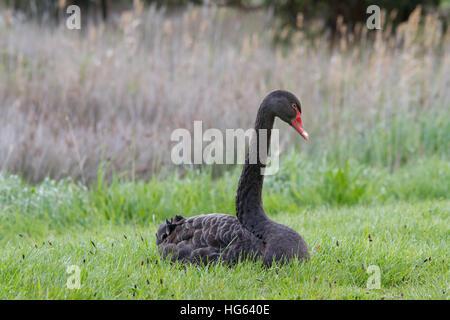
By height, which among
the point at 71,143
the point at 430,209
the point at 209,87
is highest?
the point at 209,87

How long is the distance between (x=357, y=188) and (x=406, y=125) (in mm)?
2242

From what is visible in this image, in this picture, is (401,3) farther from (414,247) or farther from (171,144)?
(414,247)

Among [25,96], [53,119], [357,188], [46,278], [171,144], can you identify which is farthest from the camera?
[25,96]

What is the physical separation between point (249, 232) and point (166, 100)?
5.24 meters

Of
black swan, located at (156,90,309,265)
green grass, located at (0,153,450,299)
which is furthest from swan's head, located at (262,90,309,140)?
green grass, located at (0,153,450,299)

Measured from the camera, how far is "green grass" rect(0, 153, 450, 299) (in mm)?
3533

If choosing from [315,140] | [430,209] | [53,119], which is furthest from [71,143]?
[430,209]

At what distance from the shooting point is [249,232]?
401 cm

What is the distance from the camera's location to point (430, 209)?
229 inches

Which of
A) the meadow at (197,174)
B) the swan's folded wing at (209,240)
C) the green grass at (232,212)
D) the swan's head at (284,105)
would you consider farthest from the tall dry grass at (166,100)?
the swan's head at (284,105)

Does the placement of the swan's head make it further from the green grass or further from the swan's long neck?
the green grass

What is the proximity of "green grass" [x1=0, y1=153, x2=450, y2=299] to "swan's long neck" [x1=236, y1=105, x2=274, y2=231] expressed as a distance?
0.37 metres

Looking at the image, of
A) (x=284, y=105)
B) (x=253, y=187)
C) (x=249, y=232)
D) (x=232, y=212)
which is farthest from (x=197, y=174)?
(x=284, y=105)

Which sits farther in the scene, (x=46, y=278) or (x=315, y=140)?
(x=315, y=140)
